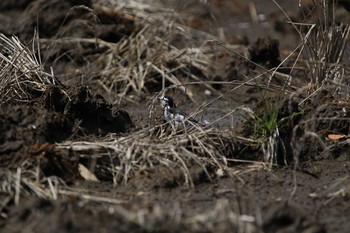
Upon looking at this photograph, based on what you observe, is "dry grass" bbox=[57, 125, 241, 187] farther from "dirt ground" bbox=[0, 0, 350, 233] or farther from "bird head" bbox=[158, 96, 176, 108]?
"bird head" bbox=[158, 96, 176, 108]

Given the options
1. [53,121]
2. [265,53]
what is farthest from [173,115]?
[265,53]

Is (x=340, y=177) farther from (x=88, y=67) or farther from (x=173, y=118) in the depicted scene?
(x=88, y=67)

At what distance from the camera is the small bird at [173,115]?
17.2 feet

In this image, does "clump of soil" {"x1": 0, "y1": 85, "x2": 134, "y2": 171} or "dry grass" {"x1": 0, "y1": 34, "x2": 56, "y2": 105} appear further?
"dry grass" {"x1": 0, "y1": 34, "x2": 56, "y2": 105}

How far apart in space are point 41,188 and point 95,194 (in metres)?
0.30

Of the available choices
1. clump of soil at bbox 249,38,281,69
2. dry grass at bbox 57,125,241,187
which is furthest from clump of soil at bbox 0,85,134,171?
clump of soil at bbox 249,38,281,69

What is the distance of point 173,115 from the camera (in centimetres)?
547

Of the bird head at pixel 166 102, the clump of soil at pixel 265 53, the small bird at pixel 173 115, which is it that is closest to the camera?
the small bird at pixel 173 115

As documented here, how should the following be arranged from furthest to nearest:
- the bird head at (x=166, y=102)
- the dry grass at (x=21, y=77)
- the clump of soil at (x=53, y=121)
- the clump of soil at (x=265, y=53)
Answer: the clump of soil at (x=265, y=53)
the bird head at (x=166, y=102)
the dry grass at (x=21, y=77)
the clump of soil at (x=53, y=121)

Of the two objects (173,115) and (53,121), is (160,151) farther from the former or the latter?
(53,121)

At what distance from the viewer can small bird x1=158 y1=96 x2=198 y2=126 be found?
525 cm

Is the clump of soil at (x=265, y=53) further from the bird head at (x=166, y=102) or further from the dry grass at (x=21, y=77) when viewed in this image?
the dry grass at (x=21, y=77)

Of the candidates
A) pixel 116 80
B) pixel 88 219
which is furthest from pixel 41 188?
pixel 116 80

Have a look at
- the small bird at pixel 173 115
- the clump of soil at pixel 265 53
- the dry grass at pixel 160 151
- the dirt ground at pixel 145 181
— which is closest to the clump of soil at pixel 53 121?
the dirt ground at pixel 145 181
